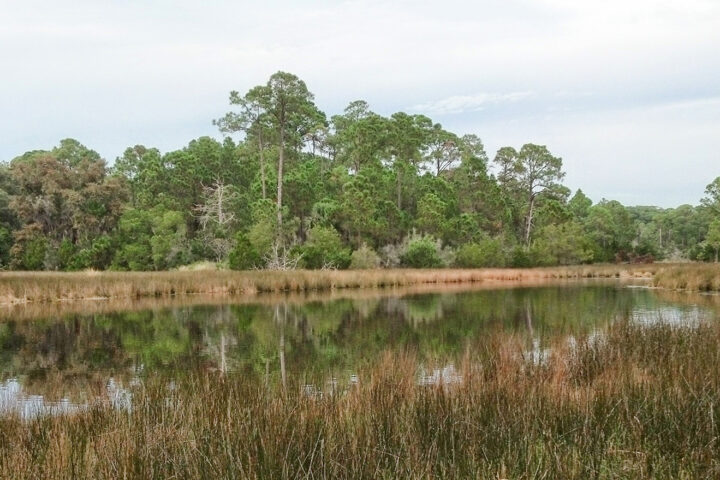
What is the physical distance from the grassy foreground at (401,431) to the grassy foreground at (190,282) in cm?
1977

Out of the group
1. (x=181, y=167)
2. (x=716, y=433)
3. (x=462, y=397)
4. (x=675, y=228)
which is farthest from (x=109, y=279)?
(x=675, y=228)

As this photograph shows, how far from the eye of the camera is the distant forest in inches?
1491

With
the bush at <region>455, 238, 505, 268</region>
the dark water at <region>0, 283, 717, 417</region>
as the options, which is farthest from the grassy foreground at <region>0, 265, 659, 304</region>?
the bush at <region>455, 238, 505, 268</region>

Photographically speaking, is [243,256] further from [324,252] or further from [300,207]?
[300,207]

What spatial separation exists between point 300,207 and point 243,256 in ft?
35.3

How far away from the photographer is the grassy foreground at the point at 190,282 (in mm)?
23156

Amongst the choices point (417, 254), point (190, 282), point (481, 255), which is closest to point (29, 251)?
point (190, 282)

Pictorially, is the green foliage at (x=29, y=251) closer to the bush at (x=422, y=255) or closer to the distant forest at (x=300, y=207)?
the distant forest at (x=300, y=207)

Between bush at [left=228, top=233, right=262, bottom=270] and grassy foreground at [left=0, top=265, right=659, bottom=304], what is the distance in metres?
4.95

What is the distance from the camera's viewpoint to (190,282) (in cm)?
2688

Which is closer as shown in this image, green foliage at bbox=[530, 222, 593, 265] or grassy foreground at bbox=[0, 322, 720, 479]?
grassy foreground at bbox=[0, 322, 720, 479]

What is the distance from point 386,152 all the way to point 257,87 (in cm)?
1360

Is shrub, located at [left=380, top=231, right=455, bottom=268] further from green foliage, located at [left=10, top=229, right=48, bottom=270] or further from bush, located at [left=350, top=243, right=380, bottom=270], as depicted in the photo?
green foliage, located at [left=10, top=229, right=48, bottom=270]

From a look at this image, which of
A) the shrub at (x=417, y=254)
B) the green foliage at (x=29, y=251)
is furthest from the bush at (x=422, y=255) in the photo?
the green foliage at (x=29, y=251)
